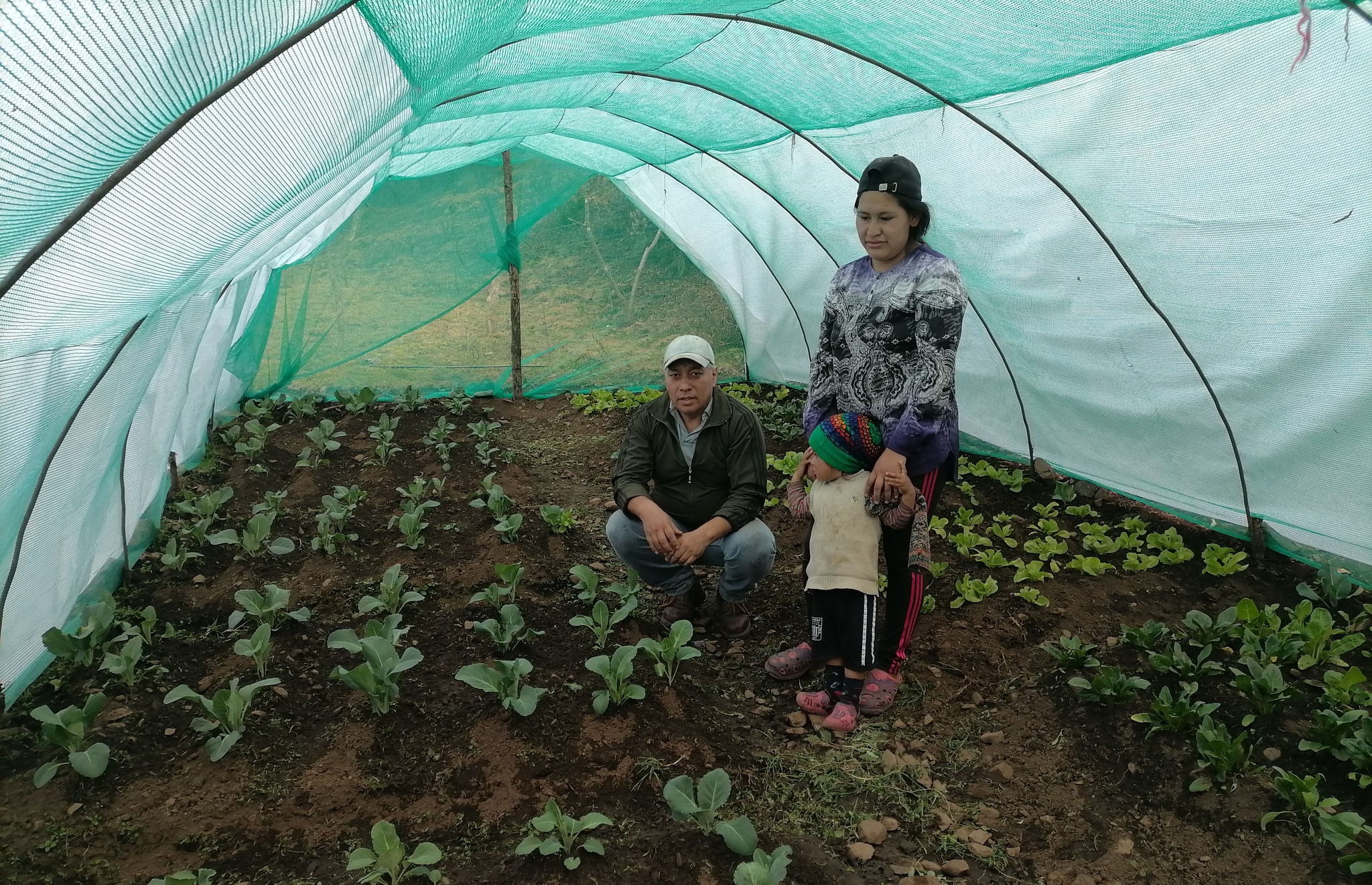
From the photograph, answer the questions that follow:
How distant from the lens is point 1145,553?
477 centimetres

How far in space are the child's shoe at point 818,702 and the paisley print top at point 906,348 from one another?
994 mm

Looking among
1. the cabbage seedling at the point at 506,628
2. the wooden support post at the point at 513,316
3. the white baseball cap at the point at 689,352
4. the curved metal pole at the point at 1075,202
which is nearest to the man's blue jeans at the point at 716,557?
the cabbage seedling at the point at 506,628

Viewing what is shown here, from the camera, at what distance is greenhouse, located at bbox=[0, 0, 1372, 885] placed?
2.61 metres

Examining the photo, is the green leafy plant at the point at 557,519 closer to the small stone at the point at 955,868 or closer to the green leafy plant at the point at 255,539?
the green leafy plant at the point at 255,539

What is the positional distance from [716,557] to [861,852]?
4.87 ft

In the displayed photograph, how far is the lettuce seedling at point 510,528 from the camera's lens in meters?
4.94

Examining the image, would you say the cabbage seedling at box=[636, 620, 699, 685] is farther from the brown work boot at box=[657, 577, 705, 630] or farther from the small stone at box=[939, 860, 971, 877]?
the small stone at box=[939, 860, 971, 877]

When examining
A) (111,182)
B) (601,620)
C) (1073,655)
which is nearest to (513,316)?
(601,620)

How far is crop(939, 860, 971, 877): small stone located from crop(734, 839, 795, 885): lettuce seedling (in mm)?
535

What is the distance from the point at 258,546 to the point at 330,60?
3.13 meters

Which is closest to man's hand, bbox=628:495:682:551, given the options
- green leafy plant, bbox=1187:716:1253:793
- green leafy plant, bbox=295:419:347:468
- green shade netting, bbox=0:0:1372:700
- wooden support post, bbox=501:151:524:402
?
green shade netting, bbox=0:0:1372:700

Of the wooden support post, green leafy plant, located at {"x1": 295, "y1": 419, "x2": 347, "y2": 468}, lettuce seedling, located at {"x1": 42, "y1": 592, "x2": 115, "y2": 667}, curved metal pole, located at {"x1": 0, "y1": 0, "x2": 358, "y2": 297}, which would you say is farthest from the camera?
Answer: the wooden support post

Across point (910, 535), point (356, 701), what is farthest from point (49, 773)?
point (910, 535)

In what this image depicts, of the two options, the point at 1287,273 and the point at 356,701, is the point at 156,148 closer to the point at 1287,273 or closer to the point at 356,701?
the point at 356,701
